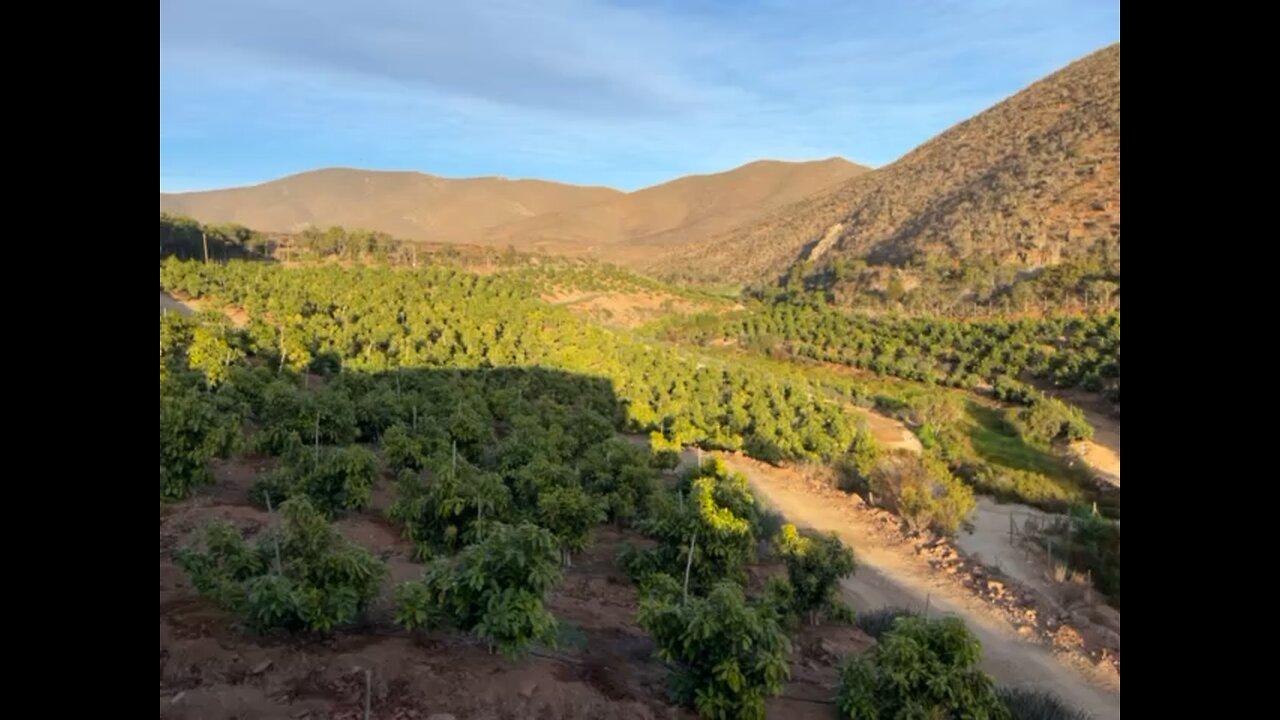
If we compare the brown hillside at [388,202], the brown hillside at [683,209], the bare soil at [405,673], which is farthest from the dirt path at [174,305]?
the brown hillside at [388,202]

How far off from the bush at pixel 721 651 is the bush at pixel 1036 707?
3.77 meters

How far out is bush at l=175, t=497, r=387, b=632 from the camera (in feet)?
25.6

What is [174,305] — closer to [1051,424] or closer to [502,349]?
[502,349]

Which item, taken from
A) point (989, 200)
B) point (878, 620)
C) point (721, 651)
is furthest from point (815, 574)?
point (989, 200)

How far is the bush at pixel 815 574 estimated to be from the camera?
480 inches

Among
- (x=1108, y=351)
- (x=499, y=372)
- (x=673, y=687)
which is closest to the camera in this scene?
(x=673, y=687)

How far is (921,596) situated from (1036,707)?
4979mm

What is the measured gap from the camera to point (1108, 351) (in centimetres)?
3847

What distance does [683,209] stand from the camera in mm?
162375

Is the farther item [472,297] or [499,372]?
[472,297]

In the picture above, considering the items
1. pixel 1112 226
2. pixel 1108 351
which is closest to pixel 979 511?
pixel 1108 351
